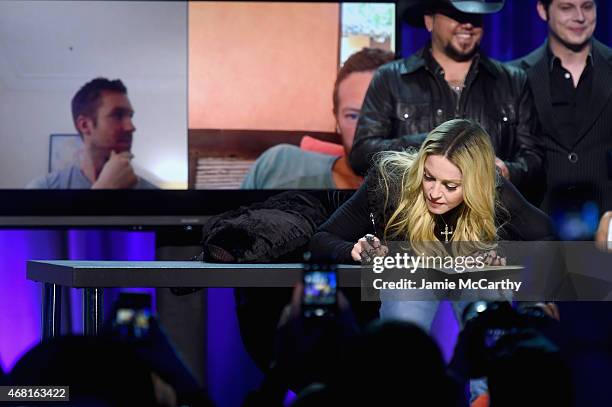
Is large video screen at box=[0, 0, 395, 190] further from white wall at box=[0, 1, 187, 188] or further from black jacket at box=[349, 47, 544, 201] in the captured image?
black jacket at box=[349, 47, 544, 201]

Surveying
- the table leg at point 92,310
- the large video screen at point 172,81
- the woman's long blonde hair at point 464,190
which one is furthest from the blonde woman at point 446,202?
the large video screen at point 172,81

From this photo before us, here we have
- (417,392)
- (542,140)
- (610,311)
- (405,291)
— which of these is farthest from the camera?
(542,140)

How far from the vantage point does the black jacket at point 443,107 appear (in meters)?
5.10

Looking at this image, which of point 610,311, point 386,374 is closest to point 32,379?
point 386,374

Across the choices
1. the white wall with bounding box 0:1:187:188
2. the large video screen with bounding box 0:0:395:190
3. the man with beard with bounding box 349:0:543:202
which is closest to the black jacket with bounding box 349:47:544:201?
the man with beard with bounding box 349:0:543:202

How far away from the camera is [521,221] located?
12.8 ft

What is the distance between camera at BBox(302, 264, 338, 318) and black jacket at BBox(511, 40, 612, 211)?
2.32 metres

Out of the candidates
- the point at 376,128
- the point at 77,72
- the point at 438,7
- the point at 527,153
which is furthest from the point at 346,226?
the point at 77,72

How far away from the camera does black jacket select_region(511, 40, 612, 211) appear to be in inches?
212

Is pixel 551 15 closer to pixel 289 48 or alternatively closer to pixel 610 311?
A: pixel 289 48

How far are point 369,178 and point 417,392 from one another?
1.75 metres

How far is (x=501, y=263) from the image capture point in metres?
3.48

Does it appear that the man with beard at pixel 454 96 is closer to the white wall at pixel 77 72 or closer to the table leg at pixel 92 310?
the white wall at pixel 77 72

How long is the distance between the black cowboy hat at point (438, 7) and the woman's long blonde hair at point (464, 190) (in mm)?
1634
